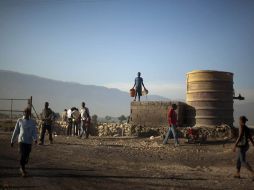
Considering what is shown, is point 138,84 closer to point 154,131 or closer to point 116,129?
point 154,131

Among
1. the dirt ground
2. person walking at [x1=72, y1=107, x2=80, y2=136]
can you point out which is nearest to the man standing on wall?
person walking at [x1=72, y1=107, x2=80, y2=136]

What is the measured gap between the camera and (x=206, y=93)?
1772 cm

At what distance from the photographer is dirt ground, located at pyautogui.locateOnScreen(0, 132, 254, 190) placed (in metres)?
7.71

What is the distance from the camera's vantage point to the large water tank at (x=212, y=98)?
17578 millimetres

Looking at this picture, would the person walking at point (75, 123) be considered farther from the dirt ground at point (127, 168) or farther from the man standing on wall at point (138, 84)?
the dirt ground at point (127, 168)

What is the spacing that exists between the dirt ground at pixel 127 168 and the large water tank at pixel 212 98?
255 cm

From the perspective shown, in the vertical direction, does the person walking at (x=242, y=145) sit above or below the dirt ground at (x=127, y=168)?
above

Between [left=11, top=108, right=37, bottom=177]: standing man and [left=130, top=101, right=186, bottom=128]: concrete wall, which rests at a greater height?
[left=130, top=101, right=186, bottom=128]: concrete wall

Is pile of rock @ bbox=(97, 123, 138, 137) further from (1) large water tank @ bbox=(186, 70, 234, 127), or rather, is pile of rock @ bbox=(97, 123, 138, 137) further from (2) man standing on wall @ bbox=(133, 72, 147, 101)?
(1) large water tank @ bbox=(186, 70, 234, 127)

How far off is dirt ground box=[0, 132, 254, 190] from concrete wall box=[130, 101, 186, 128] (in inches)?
127

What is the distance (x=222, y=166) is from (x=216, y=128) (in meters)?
6.40

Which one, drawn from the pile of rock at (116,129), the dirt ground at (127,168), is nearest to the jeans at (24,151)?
the dirt ground at (127,168)

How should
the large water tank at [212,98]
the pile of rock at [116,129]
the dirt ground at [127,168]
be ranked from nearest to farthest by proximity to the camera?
the dirt ground at [127,168] → the large water tank at [212,98] → the pile of rock at [116,129]

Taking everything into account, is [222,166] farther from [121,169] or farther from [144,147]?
[144,147]
